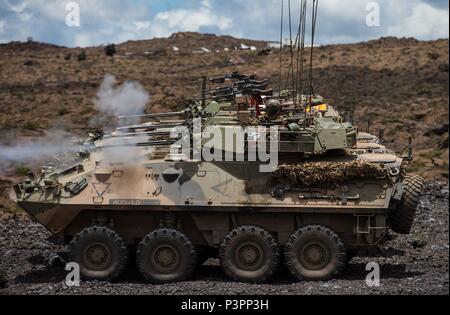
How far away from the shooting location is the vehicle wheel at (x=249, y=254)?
50.2 ft

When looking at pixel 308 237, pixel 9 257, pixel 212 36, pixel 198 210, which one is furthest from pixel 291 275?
pixel 212 36

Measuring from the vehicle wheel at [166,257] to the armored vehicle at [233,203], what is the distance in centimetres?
2

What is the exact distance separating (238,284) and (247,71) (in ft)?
147

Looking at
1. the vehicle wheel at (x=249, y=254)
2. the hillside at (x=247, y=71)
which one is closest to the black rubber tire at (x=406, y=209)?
the vehicle wheel at (x=249, y=254)

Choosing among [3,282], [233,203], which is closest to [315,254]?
[233,203]

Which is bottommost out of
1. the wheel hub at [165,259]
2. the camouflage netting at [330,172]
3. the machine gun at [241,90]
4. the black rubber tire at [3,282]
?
the black rubber tire at [3,282]

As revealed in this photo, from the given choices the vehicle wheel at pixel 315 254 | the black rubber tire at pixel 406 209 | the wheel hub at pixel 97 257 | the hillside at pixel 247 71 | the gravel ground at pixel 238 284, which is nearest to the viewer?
the gravel ground at pixel 238 284

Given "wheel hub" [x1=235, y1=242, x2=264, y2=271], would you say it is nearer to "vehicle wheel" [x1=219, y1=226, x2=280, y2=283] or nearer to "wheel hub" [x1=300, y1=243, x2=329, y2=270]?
"vehicle wheel" [x1=219, y1=226, x2=280, y2=283]

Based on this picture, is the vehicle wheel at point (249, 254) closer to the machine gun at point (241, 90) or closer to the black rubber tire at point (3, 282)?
the machine gun at point (241, 90)

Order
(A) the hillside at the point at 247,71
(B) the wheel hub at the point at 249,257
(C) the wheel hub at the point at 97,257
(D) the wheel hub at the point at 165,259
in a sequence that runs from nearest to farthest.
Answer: (B) the wheel hub at the point at 249,257, (D) the wheel hub at the point at 165,259, (C) the wheel hub at the point at 97,257, (A) the hillside at the point at 247,71

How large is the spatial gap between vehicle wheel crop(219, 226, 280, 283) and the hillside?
14.1m

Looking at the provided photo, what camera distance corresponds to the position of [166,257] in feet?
50.9

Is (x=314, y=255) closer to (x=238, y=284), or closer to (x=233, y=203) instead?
(x=238, y=284)
